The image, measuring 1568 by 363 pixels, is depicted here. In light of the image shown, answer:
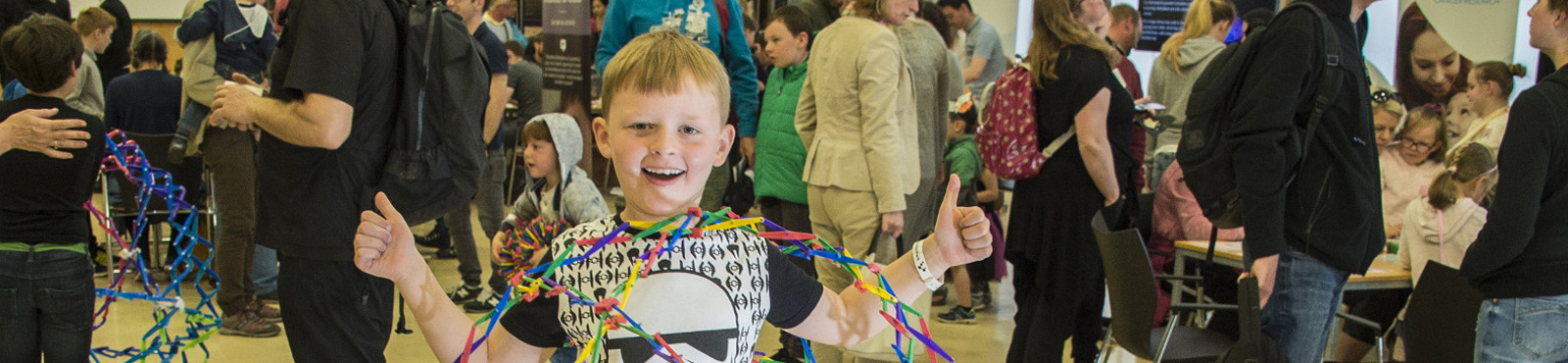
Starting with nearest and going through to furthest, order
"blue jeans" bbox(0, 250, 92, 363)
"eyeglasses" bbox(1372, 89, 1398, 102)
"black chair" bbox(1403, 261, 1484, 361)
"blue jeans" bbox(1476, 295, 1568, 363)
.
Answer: "blue jeans" bbox(1476, 295, 1568, 363) < "blue jeans" bbox(0, 250, 92, 363) < "black chair" bbox(1403, 261, 1484, 361) < "eyeglasses" bbox(1372, 89, 1398, 102)

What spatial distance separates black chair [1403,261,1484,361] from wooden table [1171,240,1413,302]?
30 centimetres

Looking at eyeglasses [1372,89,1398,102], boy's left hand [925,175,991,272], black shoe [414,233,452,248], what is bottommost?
black shoe [414,233,452,248]

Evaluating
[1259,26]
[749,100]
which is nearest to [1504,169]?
[1259,26]

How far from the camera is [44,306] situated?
301cm

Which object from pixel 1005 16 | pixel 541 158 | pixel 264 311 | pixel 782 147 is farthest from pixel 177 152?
pixel 1005 16

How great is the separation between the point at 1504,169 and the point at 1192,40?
2972 millimetres

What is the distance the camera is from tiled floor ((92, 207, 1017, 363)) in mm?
4391

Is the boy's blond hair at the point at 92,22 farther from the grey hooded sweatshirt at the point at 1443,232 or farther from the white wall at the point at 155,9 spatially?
the grey hooded sweatshirt at the point at 1443,232

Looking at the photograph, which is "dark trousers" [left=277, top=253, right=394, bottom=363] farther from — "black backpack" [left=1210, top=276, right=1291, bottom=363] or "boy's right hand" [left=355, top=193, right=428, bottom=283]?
"black backpack" [left=1210, top=276, right=1291, bottom=363]

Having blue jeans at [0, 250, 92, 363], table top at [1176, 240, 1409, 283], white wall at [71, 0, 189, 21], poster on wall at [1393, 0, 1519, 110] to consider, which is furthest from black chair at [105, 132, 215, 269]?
white wall at [71, 0, 189, 21]

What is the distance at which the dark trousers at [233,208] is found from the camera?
476cm

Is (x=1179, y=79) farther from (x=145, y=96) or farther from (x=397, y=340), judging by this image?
(x=145, y=96)

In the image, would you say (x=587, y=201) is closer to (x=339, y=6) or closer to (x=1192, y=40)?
(x=339, y=6)

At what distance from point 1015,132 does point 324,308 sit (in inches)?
88.3
